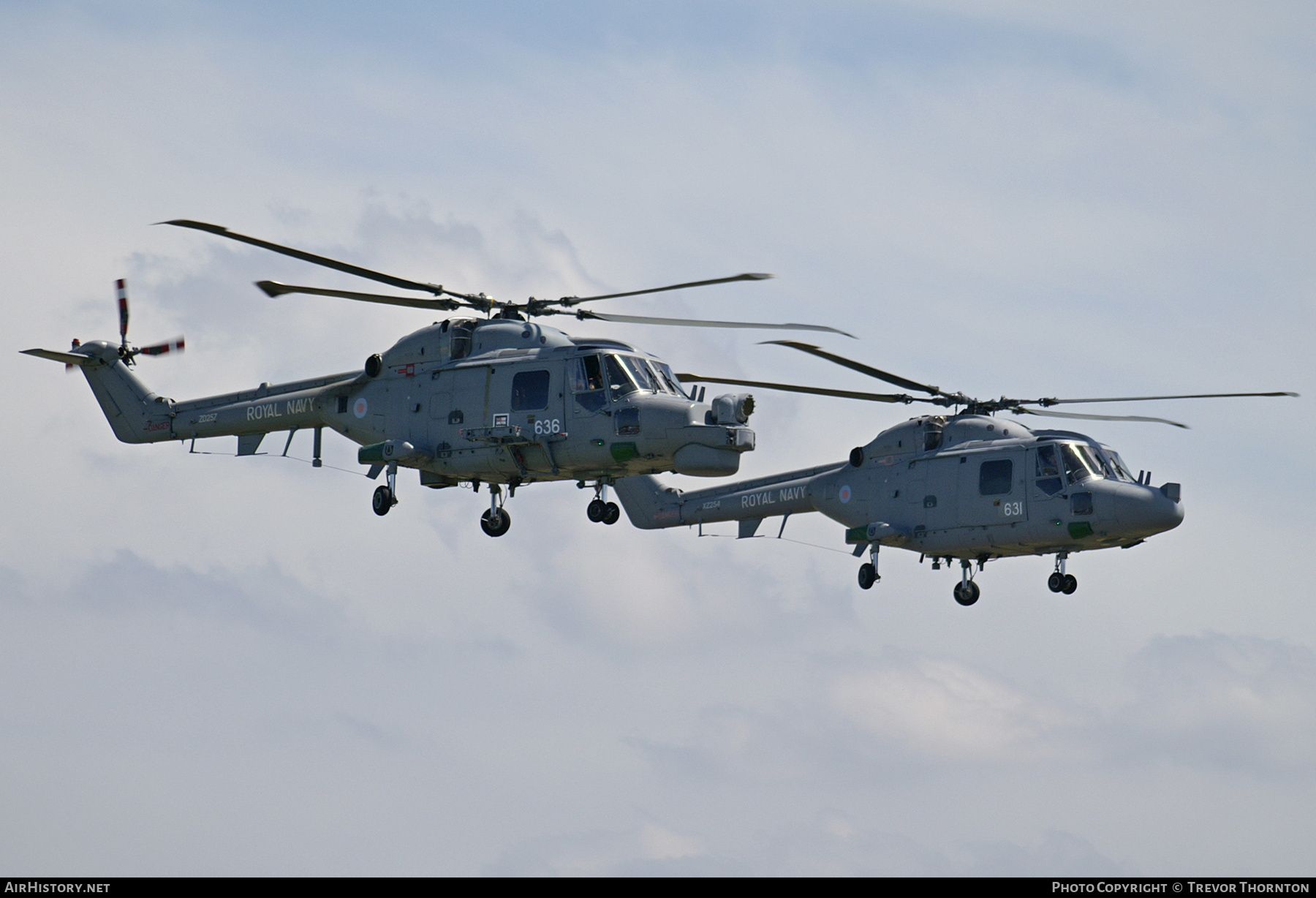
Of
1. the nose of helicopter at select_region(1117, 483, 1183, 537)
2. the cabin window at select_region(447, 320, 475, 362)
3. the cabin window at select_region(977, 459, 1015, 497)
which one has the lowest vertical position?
the nose of helicopter at select_region(1117, 483, 1183, 537)

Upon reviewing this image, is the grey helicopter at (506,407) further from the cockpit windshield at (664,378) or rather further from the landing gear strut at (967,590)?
the landing gear strut at (967,590)

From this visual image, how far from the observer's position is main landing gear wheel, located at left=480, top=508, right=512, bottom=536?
1576 inches

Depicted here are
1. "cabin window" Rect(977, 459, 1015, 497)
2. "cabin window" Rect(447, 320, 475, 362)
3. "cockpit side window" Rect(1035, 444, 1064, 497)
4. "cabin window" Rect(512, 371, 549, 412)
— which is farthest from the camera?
"cabin window" Rect(977, 459, 1015, 497)

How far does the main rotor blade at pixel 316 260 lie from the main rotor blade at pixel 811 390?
26.1 feet

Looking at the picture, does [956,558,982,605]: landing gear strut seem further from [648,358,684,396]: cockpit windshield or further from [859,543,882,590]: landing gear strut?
[648,358,684,396]: cockpit windshield

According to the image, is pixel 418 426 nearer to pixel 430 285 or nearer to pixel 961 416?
pixel 430 285

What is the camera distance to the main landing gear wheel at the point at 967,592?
5091 centimetres

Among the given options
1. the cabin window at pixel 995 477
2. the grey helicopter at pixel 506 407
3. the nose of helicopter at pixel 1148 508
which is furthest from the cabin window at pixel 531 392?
the nose of helicopter at pixel 1148 508

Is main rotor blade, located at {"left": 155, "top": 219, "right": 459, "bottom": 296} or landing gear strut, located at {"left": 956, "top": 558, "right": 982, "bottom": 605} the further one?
landing gear strut, located at {"left": 956, "top": 558, "right": 982, "bottom": 605}

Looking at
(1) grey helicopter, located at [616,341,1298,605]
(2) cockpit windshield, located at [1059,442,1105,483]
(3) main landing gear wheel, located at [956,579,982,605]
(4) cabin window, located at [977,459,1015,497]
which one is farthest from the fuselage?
(3) main landing gear wheel, located at [956,579,982,605]

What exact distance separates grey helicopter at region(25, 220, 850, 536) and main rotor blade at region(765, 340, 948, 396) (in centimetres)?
661

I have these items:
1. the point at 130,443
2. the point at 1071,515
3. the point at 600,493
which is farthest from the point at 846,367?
the point at 130,443

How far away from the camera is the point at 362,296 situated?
37.8 m

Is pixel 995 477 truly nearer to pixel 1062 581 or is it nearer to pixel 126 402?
pixel 1062 581
